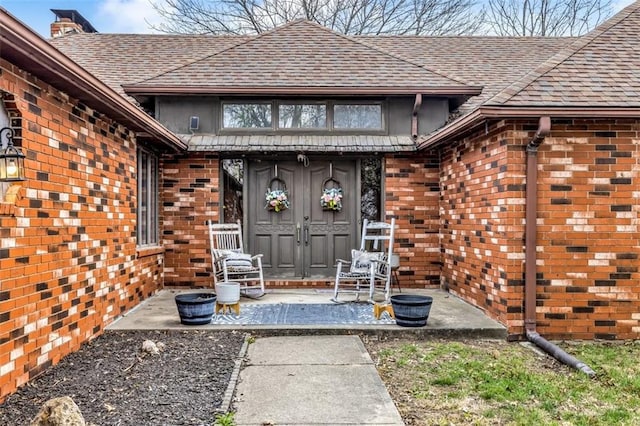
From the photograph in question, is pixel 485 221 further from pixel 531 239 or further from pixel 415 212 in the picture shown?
pixel 415 212

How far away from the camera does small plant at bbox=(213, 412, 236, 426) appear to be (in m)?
2.63

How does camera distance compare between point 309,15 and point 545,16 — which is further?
point 545,16

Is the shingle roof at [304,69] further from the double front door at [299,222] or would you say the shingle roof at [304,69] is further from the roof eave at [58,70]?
the roof eave at [58,70]

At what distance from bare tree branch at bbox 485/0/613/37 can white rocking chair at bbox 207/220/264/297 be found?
12774 mm

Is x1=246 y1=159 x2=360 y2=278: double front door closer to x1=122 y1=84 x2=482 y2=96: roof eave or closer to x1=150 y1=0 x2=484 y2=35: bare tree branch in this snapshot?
x1=122 y1=84 x2=482 y2=96: roof eave

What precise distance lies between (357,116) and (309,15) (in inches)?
327

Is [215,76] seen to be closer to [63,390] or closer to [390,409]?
[63,390]

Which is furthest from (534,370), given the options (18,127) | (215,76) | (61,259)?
(215,76)

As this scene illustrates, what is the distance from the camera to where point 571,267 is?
4.59 meters

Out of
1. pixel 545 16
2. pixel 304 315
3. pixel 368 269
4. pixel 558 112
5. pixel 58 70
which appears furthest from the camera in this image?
pixel 545 16

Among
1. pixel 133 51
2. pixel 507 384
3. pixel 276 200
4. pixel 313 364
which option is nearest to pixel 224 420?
pixel 313 364

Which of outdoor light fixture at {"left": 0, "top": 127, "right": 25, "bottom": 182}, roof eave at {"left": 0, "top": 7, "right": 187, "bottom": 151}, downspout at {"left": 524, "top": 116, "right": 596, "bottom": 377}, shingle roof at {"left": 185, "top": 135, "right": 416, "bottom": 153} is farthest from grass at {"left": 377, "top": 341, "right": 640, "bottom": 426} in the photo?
shingle roof at {"left": 185, "top": 135, "right": 416, "bottom": 153}

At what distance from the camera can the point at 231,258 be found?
20.2ft

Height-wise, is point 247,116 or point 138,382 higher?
point 247,116
